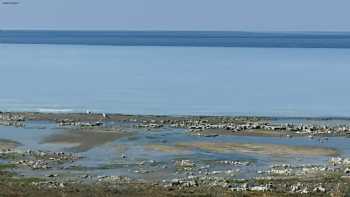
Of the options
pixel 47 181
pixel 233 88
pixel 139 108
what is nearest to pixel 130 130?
pixel 139 108

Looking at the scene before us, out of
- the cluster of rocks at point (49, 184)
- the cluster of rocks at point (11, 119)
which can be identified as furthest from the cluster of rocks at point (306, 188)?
the cluster of rocks at point (11, 119)

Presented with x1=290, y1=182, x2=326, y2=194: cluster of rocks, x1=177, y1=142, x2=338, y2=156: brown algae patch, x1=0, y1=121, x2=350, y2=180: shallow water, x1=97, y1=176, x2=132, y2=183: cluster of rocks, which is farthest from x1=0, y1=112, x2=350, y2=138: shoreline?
x1=290, y1=182, x2=326, y2=194: cluster of rocks

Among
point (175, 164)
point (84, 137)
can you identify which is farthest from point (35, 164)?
point (84, 137)

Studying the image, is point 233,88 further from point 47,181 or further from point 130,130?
point 47,181

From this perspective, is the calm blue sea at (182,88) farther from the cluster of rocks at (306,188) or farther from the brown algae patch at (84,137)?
the cluster of rocks at (306,188)

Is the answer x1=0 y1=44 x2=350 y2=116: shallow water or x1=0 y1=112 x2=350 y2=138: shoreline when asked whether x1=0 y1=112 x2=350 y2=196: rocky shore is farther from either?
x1=0 y1=44 x2=350 y2=116: shallow water
